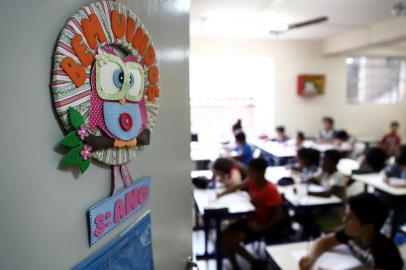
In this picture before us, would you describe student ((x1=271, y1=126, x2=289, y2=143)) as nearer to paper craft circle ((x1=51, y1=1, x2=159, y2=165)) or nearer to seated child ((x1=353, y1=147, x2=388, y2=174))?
seated child ((x1=353, y1=147, x2=388, y2=174))

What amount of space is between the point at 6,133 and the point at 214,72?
18.1 feet

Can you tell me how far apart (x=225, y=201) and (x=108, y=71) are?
2130 millimetres

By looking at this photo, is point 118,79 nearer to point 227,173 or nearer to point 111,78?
point 111,78

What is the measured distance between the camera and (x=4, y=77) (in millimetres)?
398

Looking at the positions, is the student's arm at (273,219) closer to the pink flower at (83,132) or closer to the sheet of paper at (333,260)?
the sheet of paper at (333,260)

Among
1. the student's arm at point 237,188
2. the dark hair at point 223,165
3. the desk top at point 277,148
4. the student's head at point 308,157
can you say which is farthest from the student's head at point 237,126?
the student's arm at point 237,188

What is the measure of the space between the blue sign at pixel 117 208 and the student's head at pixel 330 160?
8.57 feet

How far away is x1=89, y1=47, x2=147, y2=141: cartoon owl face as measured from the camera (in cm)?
56

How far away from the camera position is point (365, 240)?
5.15ft

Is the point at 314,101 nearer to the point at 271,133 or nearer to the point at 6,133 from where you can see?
the point at 271,133

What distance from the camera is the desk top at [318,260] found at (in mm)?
1537

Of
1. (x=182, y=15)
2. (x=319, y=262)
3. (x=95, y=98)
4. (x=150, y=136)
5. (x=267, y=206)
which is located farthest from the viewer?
(x=267, y=206)

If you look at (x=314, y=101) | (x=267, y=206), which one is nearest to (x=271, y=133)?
(x=314, y=101)

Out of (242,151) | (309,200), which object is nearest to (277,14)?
(242,151)
